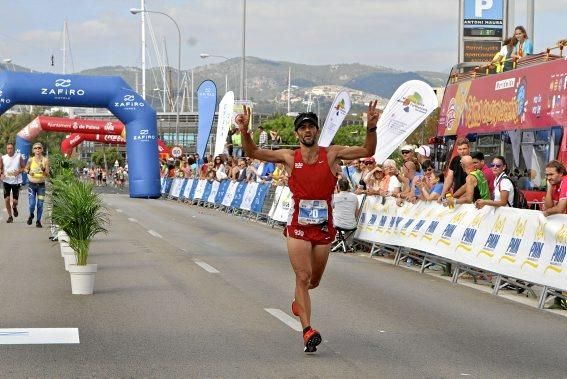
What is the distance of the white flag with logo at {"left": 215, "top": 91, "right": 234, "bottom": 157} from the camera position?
4188 centimetres

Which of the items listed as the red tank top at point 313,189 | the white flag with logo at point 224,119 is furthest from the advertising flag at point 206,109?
the red tank top at point 313,189

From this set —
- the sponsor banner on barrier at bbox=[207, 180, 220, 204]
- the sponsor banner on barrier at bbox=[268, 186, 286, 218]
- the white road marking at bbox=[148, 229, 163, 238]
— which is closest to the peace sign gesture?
the white road marking at bbox=[148, 229, 163, 238]

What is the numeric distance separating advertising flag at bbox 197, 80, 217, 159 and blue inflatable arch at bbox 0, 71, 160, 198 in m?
2.48

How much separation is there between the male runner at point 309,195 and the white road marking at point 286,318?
100 centimetres

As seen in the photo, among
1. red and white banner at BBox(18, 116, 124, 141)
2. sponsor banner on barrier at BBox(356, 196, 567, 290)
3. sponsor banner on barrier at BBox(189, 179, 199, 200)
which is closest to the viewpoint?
sponsor banner on barrier at BBox(356, 196, 567, 290)

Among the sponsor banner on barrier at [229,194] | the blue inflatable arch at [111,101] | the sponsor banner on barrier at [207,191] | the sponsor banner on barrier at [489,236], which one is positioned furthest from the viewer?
the sponsor banner on barrier at [207,191]

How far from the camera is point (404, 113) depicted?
873 inches

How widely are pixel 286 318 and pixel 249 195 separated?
2213 cm

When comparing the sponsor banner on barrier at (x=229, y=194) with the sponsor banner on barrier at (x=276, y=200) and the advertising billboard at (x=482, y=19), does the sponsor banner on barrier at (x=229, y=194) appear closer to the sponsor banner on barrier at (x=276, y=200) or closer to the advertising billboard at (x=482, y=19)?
the sponsor banner on barrier at (x=276, y=200)

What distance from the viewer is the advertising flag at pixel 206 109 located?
47.1 meters

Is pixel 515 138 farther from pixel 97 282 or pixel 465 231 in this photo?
pixel 97 282

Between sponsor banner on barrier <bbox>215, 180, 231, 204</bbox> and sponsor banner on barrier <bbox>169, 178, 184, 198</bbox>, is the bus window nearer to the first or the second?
sponsor banner on barrier <bbox>215, 180, 231, 204</bbox>

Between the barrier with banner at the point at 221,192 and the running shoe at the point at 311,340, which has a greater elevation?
the running shoe at the point at 311,340

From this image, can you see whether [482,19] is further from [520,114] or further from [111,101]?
[520,114]
